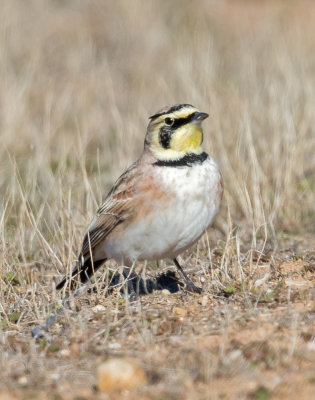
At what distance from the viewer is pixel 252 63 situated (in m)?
11.1

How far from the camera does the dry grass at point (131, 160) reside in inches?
177

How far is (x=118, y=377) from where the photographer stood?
4188 millimetres

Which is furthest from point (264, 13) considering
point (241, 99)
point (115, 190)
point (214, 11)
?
point (115, 190)

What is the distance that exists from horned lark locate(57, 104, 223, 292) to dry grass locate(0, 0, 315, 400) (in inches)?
17.3

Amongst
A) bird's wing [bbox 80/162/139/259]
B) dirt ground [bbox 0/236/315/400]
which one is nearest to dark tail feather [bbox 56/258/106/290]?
bird's wing [bbox 80/162/139/259]

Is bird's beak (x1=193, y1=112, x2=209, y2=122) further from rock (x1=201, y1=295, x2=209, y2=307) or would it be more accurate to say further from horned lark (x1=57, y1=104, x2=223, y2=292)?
rock (x1=201, y1=295, x2=209, y2=307)

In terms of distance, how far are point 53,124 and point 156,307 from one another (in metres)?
6.23

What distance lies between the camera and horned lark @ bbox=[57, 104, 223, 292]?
5.57 metres

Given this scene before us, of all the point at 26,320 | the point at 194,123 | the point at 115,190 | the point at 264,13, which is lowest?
the point at 26,320

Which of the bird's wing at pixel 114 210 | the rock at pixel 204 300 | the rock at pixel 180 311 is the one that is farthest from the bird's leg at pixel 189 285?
the bird's wing at pixel 114 210

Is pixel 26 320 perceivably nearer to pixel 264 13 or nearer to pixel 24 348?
pixel 24 348

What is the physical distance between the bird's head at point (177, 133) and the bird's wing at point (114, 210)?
0.29 m

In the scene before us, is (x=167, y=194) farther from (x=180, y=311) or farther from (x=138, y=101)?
(x=138, y=101)

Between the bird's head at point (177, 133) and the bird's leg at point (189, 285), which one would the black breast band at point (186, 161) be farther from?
the bird's leg at point (189, 285)
